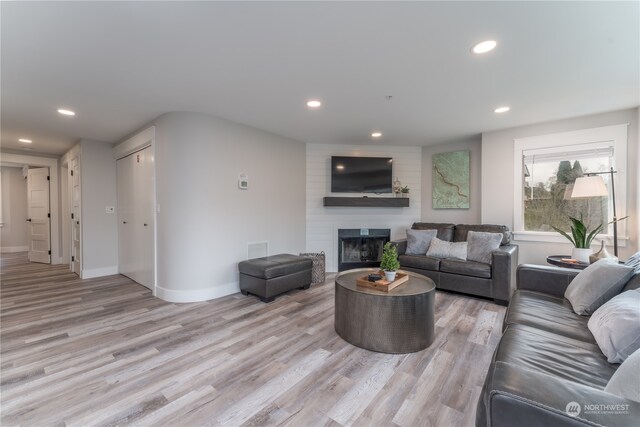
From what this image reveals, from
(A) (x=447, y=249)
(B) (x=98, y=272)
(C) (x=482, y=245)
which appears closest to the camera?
(C) (x=482, y=245)

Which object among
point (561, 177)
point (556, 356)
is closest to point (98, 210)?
point (556, 356)

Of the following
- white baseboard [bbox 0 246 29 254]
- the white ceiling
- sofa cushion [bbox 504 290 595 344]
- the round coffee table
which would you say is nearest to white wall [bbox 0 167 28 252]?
white baseboard [bbox 0 246 29 254]

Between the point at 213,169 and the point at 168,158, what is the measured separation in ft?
1.84

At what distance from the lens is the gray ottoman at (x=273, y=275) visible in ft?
11.1

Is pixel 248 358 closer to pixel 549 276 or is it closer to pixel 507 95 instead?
pixel 549 276

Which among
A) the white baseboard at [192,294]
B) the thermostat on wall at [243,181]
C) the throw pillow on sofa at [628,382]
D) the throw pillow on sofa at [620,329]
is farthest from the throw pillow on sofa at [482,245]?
the white baseboard at [192,294]

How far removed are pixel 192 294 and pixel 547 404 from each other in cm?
351

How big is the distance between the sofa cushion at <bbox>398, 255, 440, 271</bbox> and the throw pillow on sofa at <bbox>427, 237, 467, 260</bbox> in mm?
132

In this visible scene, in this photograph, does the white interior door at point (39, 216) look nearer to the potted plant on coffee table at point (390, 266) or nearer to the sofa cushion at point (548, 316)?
the potted plant on coffee table at point (390, 266)

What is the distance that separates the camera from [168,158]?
3.48 metres

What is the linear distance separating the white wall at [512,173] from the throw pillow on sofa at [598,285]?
2.01 meters

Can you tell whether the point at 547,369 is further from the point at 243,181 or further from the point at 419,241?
the point at 243,181

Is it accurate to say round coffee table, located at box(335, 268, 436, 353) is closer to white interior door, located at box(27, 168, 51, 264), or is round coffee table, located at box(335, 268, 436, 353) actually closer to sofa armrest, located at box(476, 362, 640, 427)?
sofa armrest, located at box(476, 362, 640, 427)

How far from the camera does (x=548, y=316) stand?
6.15 ft
